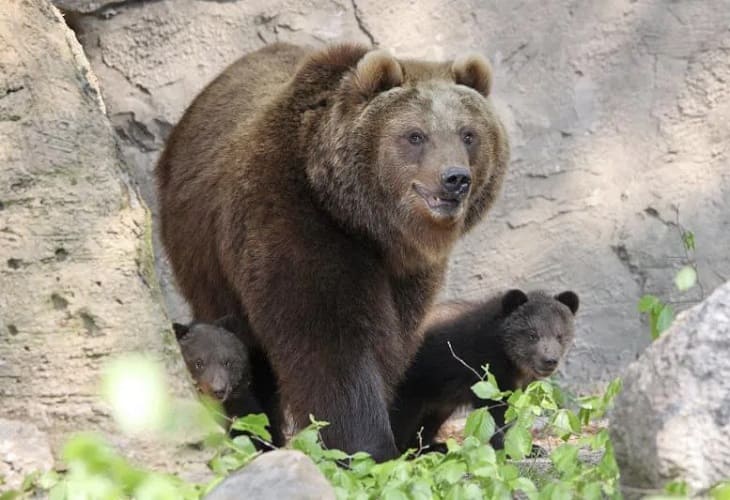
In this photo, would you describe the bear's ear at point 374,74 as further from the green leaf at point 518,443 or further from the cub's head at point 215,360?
the green leaf at point 518,443

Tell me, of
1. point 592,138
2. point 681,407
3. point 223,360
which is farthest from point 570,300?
point 681,407

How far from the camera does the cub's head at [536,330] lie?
983 centimetres

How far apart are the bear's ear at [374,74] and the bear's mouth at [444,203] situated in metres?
0.70

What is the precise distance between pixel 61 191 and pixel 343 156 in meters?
1.83

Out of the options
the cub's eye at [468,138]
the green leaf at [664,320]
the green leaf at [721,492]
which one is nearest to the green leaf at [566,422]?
the green leaf at [664,320]

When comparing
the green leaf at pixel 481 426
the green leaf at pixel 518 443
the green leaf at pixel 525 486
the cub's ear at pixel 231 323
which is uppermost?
the green leaf at pixel 525 486

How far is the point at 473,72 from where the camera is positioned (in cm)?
856

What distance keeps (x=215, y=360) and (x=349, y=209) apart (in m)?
1.29

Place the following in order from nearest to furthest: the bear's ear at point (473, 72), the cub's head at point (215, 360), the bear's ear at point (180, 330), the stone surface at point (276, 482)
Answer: the stone surface at point (276, 482) → the cub's head at point (215, 360) → the bear's ear at point (473, 72) → the bear's ear at point (180, 330)

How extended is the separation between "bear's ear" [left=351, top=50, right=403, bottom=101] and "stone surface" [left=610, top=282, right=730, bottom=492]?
3501 millimetres

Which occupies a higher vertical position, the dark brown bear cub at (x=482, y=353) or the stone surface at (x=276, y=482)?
the stone surface at (x=276, y=482)

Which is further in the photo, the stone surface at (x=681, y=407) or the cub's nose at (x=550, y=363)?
the cub's nose at (x=550, y=363)

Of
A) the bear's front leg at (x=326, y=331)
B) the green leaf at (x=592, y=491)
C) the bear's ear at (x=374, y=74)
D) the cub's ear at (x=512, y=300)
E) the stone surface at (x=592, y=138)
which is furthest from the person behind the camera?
the stone surface at (x=592, y=138)

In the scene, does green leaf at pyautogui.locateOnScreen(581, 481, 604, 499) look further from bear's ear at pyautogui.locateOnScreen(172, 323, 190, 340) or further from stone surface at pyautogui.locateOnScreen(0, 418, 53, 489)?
bear's ear at pyautogui.locateOnScreen(172, 323, 190, 340)
